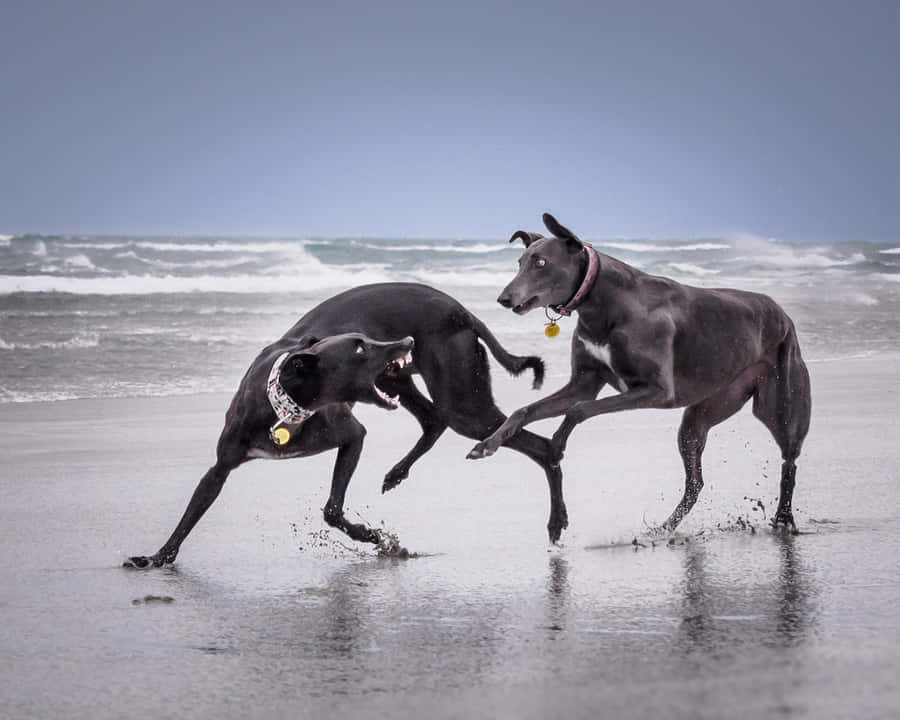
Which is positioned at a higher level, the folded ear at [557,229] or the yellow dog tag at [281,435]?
the folded ear at [557,229]

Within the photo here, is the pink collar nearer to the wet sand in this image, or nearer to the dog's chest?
the dog's chest

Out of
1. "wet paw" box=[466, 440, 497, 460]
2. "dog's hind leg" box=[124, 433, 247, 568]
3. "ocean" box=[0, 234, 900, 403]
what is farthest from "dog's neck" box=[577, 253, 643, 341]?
"ocean" box=[0, 234, 900, 403]

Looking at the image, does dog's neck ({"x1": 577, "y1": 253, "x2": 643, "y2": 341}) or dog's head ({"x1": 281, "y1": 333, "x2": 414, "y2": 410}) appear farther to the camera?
dog's neck ({"x1": 577, "y1": 253, "x2": 643, "y2": 341})

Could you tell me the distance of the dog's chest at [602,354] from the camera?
580 cm

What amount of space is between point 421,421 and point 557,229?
1380 millimetres

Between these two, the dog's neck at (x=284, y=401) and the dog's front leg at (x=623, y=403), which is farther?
the dog's front leg at (x=623, y=403)

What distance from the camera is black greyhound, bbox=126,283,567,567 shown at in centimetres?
534

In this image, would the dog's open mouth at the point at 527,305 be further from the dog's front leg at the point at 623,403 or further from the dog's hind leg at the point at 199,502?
the dog's hind leg at the point at 199,502

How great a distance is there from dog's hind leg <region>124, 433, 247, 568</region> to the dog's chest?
1648 millimetres

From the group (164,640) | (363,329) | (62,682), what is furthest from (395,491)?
(62,682)

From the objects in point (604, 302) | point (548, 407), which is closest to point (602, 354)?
point (604, 302)

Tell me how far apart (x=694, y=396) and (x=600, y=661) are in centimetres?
251

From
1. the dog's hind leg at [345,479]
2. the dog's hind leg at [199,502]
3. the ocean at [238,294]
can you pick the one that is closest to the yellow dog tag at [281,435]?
the dog's hind leg at [199,502]

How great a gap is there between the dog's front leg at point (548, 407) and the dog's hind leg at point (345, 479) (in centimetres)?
58
